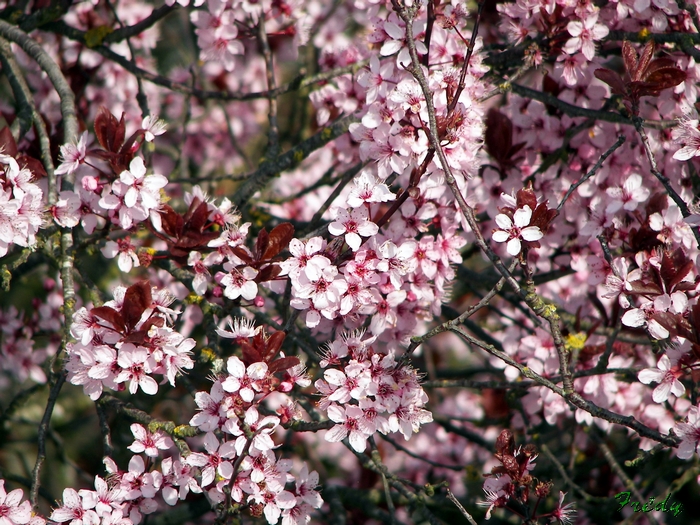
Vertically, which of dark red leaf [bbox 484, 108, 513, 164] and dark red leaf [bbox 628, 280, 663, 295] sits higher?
dark red leaf [bbox 484, 108, 513, 164]

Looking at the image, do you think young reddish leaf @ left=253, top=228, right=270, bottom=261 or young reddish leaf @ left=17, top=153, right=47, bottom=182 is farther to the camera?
young reddish leaf @ left=17, top=153, right=47, bottom=182

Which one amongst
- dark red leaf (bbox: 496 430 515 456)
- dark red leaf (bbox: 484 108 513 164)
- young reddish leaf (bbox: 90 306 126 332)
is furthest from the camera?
dark red leaf (bbox: 484 108 513 164)

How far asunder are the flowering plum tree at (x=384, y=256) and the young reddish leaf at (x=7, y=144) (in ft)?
0.04

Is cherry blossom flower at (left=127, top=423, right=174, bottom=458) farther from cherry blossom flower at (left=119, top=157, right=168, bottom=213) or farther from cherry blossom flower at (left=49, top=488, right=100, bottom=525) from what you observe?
cherry blossom flower at (left=119, top=157, right=168, bottom=213)

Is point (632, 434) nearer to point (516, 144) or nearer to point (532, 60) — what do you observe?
point (516, 144)

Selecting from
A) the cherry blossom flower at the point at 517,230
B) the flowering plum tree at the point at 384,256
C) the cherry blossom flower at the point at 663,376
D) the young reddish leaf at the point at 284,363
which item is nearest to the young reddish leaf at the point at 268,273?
the flowering plum tree at the point at 384,256

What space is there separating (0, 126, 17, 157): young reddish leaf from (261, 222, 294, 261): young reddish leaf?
1.15 metres

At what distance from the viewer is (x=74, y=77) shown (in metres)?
3.82

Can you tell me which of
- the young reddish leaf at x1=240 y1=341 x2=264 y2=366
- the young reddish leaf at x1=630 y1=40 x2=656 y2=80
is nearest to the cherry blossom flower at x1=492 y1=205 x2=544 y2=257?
the young reddish leaf at x1=630 y1=40 x2=656 y2=80

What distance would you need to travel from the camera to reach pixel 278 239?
2.53 m

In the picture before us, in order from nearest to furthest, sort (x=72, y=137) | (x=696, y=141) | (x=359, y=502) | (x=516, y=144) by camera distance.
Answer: (x=696, y=141)
(x=72, y=137)
(x=516, y=144)
(x=359, y=502)

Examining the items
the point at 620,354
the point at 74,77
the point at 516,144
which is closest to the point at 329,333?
the point at 516,144

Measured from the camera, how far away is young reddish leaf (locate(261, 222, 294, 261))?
8.25ft

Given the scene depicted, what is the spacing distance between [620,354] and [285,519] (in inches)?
75.8
